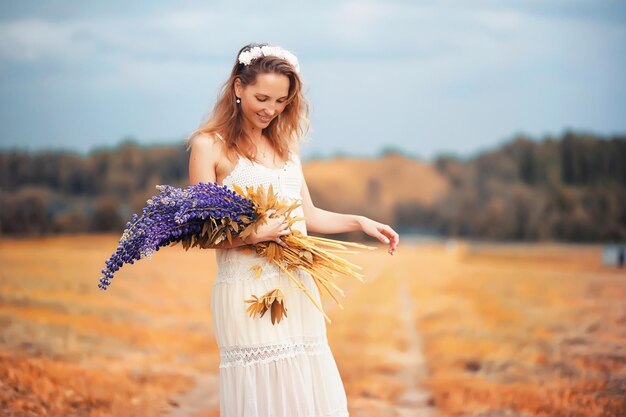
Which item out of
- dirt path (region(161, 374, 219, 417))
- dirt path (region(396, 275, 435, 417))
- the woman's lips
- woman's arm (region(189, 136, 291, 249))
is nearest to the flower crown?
the woman's lips

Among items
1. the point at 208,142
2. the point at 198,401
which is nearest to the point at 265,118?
the point at 208,142

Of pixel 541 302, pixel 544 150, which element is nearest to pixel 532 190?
pixel 544 150

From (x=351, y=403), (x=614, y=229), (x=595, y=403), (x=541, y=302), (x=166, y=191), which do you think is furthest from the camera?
(x=614, y=229)

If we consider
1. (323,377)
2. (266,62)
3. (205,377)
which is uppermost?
(266,62)

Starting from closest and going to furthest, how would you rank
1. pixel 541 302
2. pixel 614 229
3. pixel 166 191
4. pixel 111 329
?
pixel 166 191, pixel 111 329, pixel 541 302, pixel 614 229

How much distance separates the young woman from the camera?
2.80m

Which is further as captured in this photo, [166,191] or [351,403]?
[351,403]

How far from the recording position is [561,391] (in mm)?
5348

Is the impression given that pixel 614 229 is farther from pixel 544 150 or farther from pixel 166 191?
pixel 166 191

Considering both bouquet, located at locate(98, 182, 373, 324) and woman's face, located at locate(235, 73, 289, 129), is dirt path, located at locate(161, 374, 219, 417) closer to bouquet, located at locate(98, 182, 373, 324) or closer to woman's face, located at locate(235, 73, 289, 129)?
bouquet, located at locate(98, 182, 373, 324)

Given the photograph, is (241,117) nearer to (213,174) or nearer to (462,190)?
(213,174)

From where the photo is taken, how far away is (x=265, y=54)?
9.35 ft

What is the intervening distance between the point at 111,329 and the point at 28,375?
281 centimetres

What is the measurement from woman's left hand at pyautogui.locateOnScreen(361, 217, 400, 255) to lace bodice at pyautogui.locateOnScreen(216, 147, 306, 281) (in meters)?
0.21
